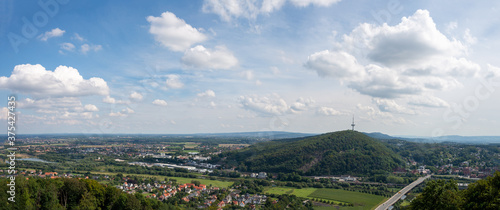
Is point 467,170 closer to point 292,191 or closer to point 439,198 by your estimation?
point 292,191

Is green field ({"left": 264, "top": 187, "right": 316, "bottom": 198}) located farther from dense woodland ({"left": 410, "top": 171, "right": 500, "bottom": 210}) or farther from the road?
dense woodland ({"left": 410, "top": 171, "right": 500, "bottom": 210})

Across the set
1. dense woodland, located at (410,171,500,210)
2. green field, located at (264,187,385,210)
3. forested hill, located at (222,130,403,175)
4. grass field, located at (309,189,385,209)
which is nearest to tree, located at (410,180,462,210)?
dense woodland, located at (410,171,500,210)

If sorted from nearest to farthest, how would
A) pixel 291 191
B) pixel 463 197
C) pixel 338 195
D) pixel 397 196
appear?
pixel 463 197 → pixel 397 196 → pixel 338 195 → pixel 291 191

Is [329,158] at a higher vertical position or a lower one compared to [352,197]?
higher

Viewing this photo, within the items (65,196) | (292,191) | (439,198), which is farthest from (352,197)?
(65,196)

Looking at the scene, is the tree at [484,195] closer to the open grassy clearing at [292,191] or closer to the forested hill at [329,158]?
the open grassy clearing at [292,191]

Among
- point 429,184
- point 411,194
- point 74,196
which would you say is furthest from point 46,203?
point 411,194

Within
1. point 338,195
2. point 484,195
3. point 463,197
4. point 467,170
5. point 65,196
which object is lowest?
point 338,195

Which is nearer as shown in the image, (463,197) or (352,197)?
(463,197)

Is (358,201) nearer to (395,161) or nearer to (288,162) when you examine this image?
(288,162)
